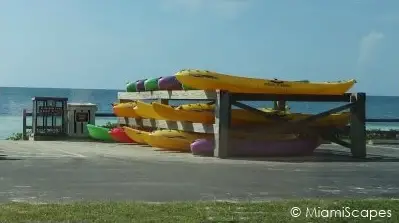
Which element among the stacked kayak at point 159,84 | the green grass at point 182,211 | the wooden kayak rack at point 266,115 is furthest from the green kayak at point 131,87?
the green grass at point 182,211

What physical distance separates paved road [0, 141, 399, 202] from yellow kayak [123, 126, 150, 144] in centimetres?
170

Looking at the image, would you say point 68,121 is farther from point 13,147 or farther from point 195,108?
point 195,108

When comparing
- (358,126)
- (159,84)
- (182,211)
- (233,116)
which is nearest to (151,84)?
(159,84)

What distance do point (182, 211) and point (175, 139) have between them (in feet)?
35.4

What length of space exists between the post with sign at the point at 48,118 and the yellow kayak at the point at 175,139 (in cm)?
595

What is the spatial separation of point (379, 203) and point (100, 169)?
6413mm

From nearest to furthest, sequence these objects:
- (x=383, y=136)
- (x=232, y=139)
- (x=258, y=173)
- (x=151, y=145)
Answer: (x=258, y=173) → (x=232, y=139) → (x=151, y=145) → (x=383, y=136)

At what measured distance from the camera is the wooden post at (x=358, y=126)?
18.7m

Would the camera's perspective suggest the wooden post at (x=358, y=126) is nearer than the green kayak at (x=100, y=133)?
Yes

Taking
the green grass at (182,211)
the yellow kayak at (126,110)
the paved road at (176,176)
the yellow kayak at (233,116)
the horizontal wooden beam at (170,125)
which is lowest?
the green grass at (182,211)

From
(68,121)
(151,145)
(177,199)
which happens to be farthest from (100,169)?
(68,121)

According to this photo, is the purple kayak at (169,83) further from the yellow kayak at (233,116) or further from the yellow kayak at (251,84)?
the yellow kayak at (251,84)

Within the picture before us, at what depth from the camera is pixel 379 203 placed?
941 centimetres

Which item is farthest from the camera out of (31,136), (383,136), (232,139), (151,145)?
(383,136)
